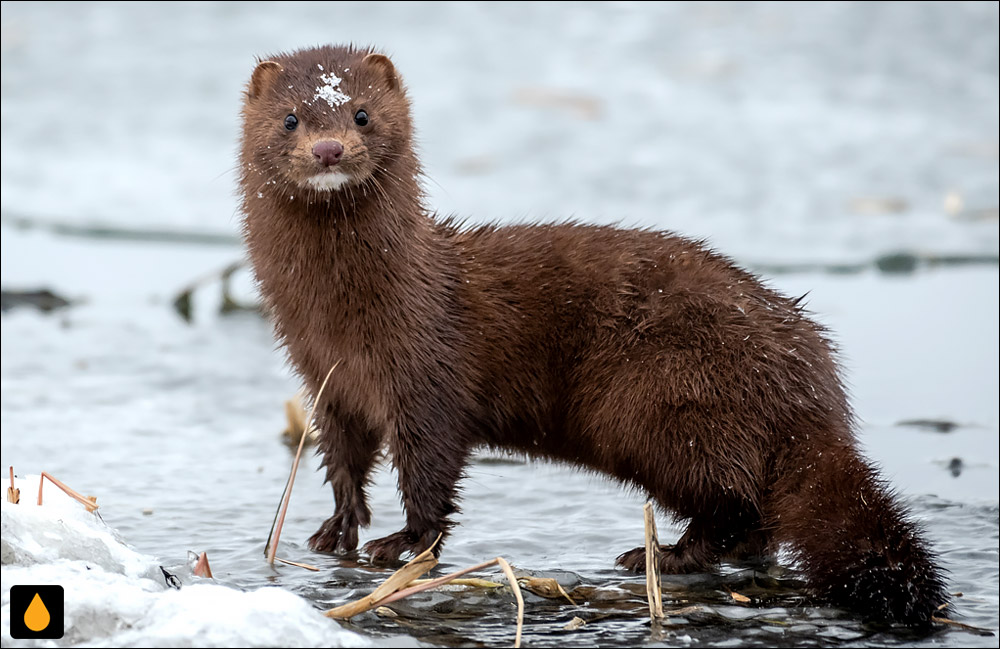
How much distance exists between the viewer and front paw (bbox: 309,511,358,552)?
4.35 metres

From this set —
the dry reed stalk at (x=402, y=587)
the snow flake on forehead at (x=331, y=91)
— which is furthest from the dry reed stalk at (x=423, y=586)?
the snow flake on forehead at (x=331, y=91)

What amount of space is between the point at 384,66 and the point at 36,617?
7.02 feet

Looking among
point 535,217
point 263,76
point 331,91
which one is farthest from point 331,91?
point 535,217

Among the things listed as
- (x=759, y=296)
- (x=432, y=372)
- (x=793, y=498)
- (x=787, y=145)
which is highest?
(x=787, y=145)

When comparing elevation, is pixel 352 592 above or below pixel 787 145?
below

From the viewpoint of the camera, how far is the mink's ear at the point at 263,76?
13.8 feet

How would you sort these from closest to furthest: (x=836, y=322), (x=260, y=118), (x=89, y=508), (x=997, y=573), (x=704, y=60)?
(x=89, y=508) → (x=997, y=573) → (x=260, y=118) → (x=836, y=322) → (x=704, y=60)

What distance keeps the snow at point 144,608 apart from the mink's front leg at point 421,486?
106 cm

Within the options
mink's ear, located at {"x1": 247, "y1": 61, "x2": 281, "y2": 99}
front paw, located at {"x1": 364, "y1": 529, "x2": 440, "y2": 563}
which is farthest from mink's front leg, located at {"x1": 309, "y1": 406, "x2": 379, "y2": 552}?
mink's ear, located at {"x1": 247, "y1": 61, "x2": 281, "y2": 99}

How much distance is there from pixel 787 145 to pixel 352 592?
6.57 m

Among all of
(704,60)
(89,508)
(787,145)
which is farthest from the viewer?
(704,60)

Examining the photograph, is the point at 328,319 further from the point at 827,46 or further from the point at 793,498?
the point at 827,46

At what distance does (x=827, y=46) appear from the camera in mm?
10875

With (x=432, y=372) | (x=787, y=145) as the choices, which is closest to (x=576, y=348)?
(x=432, y=372)
